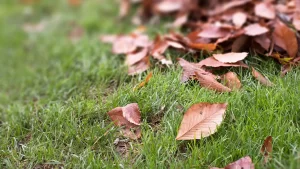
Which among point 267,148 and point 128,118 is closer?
point 267,148

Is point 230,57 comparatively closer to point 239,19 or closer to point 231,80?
point 231,80

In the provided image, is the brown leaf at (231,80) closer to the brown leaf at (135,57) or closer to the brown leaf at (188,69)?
the brown leaf at (188,69)

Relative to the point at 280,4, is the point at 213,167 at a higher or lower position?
lower

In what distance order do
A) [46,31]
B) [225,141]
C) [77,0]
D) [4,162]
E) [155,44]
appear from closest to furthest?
1. [225,141]
2. [4,162]
3. [155,44]
4. [46,31]
5. [77,0]

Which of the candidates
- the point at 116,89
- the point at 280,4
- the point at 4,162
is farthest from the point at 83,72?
the point at 280,4

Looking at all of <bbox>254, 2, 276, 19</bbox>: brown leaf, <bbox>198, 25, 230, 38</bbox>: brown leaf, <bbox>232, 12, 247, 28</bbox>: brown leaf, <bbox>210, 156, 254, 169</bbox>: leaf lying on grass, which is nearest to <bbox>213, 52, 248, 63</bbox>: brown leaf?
<bbox>198, 25, 230, 38</bbox>: brown leaf

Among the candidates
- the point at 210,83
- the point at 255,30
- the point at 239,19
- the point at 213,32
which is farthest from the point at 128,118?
the point at 239,19

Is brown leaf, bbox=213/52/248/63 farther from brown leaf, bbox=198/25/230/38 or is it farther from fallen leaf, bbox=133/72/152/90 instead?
fallen leaf, bbox=133/72/152/90

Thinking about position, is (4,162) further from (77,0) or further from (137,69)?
(77,0)
